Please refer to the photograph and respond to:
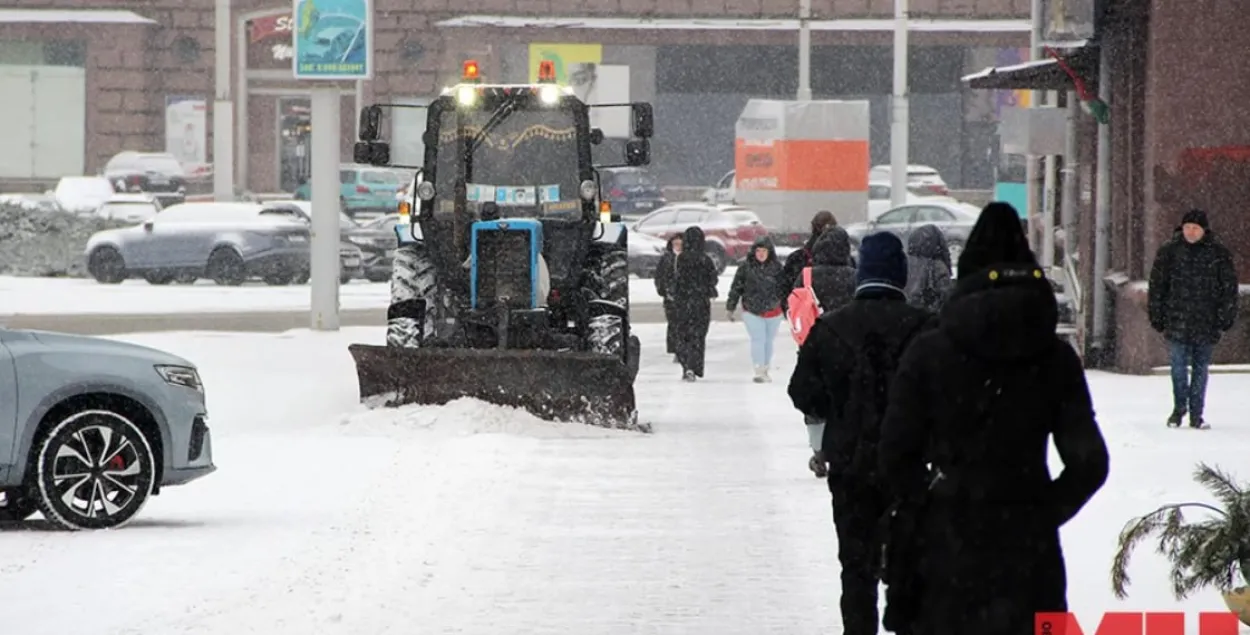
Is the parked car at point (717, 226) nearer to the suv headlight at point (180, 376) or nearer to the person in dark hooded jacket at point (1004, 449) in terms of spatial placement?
the suv headlight at point (180, 376)

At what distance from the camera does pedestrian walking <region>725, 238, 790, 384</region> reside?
22.0 meters

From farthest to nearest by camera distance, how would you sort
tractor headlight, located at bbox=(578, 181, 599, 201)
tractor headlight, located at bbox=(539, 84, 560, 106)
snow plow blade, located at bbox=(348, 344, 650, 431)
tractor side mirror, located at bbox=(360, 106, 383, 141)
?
1. tractor headlight, located at bbox=(539, 84, 560, 106)
2. tractor headlight, located at bbox=(578, 181, 599, 201)
3. tractor side mirror, located at bbox=(360, 106, 383, 141)
4. snow plow blade, located at bbox=(348, 344, 650, 431)

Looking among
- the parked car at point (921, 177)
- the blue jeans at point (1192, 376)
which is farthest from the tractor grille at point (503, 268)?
the parked car at point (921, 177)

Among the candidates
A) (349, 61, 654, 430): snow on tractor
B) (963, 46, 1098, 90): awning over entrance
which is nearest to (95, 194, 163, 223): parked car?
(963, 46, 1098, 90): awning over entrance

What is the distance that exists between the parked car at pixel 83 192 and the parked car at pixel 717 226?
1145cm

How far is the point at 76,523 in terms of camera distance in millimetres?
11648

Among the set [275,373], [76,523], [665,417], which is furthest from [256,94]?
[76,523]

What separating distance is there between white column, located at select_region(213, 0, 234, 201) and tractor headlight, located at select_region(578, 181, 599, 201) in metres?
30.5

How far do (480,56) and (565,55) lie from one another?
9.71 feet

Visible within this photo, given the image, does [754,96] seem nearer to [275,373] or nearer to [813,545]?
[275,373]

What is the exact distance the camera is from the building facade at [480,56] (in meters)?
59.2

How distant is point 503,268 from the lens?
17.8 metres

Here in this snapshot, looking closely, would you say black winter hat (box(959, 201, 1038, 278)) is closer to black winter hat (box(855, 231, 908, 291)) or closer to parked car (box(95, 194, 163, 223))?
black winter hat (box(855, 231, 908, 291))

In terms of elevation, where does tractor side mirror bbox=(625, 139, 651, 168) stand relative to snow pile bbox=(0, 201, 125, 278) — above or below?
above
